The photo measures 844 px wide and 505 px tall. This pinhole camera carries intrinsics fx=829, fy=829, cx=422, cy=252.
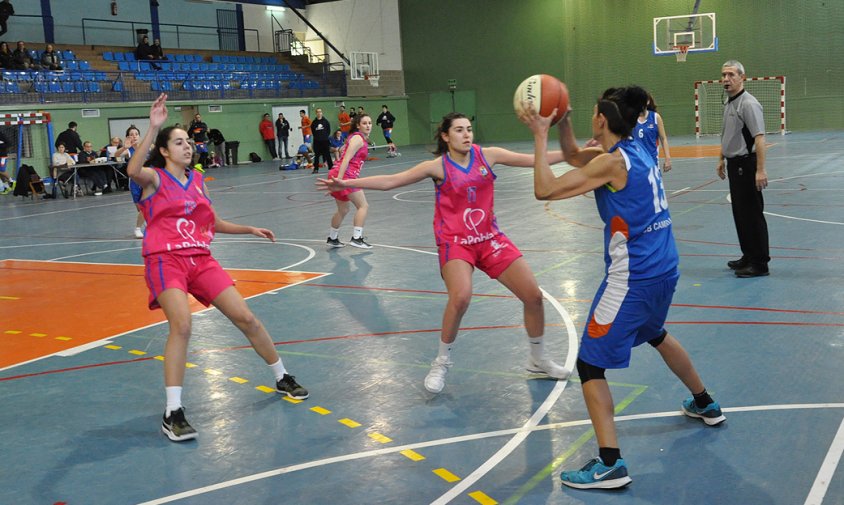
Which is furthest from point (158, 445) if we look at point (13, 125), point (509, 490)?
point (13, 125)

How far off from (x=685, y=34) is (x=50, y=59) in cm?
2347

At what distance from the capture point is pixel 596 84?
37531mm

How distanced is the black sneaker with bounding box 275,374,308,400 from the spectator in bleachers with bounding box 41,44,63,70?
84.9ft

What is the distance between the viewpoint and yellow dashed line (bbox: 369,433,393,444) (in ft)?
15.6

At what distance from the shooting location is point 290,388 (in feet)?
18.4

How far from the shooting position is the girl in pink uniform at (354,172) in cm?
1120

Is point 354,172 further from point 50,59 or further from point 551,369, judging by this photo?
point 50,59

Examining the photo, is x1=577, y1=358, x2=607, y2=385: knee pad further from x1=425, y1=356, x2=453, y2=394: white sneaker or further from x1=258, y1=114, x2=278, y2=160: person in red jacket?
x1=258, y1=114, x2=278, y2=160: person in red jacket

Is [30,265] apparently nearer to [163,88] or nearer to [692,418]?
[692,418]

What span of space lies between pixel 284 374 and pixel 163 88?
27901 millimetres

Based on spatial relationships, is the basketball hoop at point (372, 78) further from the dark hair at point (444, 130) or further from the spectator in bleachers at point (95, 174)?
the dark hair at point (444, 130)

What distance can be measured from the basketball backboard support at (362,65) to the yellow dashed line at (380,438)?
34.4 metres

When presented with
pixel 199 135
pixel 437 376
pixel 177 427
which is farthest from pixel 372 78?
pixel 177 427

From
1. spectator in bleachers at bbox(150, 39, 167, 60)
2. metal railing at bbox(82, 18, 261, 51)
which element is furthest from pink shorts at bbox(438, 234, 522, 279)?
metal railing at bbox(82, 18, 261, 51)
